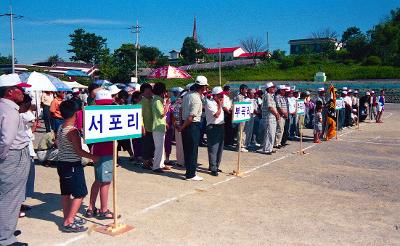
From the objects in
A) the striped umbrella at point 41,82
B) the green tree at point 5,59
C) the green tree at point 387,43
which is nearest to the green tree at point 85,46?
the green tree at point 5,59

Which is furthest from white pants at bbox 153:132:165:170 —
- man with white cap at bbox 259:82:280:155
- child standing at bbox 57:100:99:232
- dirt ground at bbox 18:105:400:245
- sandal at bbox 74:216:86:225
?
man with white cap at bbox 259:82:280:155

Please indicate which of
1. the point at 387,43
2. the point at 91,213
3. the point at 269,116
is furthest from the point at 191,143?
the point at 387,43

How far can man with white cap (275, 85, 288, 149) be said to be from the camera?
10.8m

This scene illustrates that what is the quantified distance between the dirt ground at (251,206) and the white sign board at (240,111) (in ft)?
3.83

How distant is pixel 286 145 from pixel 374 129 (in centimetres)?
712

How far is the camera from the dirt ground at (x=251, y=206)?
4.64 metres

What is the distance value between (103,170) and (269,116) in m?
6.11

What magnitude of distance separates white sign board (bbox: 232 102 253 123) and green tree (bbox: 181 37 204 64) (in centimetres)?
7134

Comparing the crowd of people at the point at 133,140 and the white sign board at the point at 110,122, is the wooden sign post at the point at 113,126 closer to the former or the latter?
the white sign board at the point at 110,122

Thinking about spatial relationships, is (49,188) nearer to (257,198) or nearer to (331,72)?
(257,198)

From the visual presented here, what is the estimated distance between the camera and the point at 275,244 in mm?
4473

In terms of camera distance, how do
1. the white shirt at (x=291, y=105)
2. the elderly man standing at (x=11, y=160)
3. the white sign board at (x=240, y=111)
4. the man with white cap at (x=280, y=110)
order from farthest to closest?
the white shirt at (x=291, y=105) < the man with white cap at (x=280, y=110) < the white sign board at (x=240, y=111) < the elderly man standing at (x=11, y=160)

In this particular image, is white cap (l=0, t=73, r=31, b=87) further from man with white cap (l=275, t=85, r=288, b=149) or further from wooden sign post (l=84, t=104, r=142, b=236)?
man with white cap (l=275, t=85, r=288, b=149)

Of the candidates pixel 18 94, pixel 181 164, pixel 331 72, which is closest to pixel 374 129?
pixel 181 164
